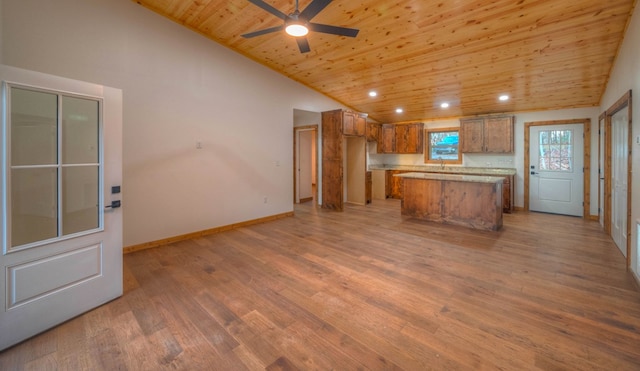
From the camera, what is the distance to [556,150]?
6.11m

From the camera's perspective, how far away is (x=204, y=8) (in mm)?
3834

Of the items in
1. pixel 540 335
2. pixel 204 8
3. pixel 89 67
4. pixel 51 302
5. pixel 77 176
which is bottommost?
pixel 540 335

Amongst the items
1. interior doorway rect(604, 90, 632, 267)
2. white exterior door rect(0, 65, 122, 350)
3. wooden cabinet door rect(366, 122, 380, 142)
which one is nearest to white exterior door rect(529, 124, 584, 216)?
interior doorway rect(604, 90, 632, 267)

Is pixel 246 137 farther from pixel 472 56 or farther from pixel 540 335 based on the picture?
pixel 540 335

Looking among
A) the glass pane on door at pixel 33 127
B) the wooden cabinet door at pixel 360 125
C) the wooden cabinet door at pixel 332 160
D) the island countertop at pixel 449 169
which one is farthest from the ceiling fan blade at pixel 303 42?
the island countertop at pixel 449 169

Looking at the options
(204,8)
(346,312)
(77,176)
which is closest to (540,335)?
(346,312)

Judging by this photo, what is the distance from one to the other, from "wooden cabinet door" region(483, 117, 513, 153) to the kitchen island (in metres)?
1.83

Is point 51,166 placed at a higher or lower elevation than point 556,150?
lower

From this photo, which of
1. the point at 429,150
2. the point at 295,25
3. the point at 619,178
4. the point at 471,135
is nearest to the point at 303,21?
the point at 295,25

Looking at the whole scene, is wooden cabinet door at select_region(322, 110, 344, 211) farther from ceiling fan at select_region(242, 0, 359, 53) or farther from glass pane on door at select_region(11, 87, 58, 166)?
glass pane on door at select_region(11, 87, 58, 166)

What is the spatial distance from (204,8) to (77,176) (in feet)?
9.32

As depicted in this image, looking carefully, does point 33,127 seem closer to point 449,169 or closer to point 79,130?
point 79,130

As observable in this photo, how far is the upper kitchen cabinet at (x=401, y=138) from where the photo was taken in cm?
806

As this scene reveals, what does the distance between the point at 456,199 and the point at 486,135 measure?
9.05 ft
